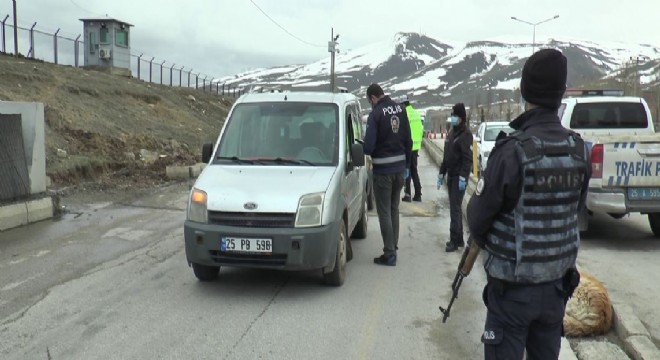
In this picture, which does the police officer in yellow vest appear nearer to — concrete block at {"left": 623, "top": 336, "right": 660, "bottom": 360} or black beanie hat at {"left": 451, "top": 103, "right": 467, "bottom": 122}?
black beanie hat at {"left": 451, "top": 103, "right": 467, "bottom": 122}

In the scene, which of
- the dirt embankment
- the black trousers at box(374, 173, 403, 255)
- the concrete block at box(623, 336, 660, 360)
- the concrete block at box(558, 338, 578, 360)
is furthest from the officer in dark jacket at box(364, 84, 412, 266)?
the dirt embankment

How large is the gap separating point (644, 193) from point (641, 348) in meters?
4.18

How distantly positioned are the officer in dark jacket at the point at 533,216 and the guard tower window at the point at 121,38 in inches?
1398

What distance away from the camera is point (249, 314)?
17.3ft

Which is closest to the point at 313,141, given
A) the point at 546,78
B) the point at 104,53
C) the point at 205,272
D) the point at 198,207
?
the point at 198,207

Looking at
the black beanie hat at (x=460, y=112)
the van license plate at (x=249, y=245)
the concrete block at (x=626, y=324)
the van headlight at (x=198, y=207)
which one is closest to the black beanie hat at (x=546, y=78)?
the concrete block at (x=626, y=324)

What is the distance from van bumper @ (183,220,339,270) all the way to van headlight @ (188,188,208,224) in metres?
0.06

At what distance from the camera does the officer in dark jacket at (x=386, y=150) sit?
680 cm

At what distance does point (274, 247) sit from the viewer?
215 inches

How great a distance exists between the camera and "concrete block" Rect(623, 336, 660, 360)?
4082mm

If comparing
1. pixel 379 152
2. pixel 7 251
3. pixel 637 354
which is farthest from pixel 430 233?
pixel 7 251

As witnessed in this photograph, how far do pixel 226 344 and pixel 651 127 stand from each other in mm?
8575

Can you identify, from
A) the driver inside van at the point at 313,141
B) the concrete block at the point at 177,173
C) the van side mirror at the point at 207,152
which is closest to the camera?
the driver inside van at the point at 313,141

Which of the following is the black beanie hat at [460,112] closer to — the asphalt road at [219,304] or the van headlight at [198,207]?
the asphalt road at [219,304]
